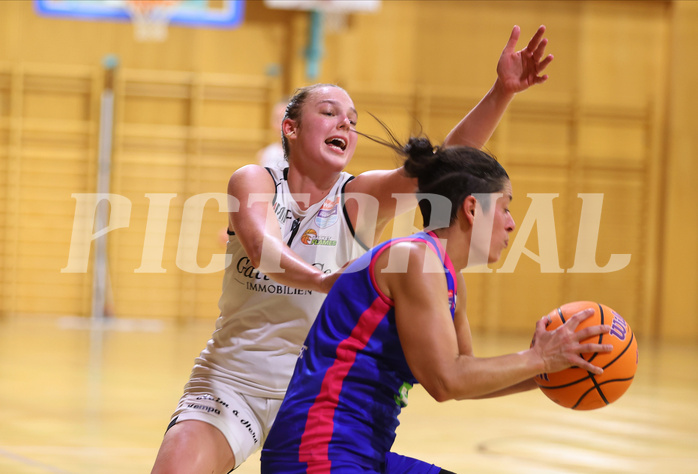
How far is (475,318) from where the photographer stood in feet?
39.9

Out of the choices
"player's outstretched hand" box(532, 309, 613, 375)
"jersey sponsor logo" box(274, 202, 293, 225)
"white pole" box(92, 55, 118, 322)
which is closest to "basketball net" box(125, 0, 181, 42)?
"white pole" box(92, 55, 118, 322)

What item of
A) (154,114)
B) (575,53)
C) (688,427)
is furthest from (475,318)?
(688,427)

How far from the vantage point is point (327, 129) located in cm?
280

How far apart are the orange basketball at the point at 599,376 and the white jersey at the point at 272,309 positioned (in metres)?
0.85

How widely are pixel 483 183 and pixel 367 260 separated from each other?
0.37 meters

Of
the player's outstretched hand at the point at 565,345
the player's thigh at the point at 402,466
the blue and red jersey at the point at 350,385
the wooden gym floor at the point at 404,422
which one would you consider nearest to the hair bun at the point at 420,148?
the blue and red jersey at the point at 350,385

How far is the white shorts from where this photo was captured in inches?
103

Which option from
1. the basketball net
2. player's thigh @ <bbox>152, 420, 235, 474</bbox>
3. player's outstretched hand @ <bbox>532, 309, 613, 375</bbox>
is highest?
the basketball net

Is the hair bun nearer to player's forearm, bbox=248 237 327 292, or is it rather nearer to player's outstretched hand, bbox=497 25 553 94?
player's forearm, bbox=248 237 327 292

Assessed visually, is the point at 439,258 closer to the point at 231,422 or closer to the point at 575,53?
the point at 231,422

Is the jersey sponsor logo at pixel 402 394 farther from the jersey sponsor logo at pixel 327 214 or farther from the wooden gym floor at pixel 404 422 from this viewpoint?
the wooden gym floor at pixel 404 422

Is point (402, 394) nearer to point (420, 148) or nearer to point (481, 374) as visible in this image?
point (481, 374)

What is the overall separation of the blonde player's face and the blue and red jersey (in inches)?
29.4

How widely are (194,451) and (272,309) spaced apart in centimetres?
55
